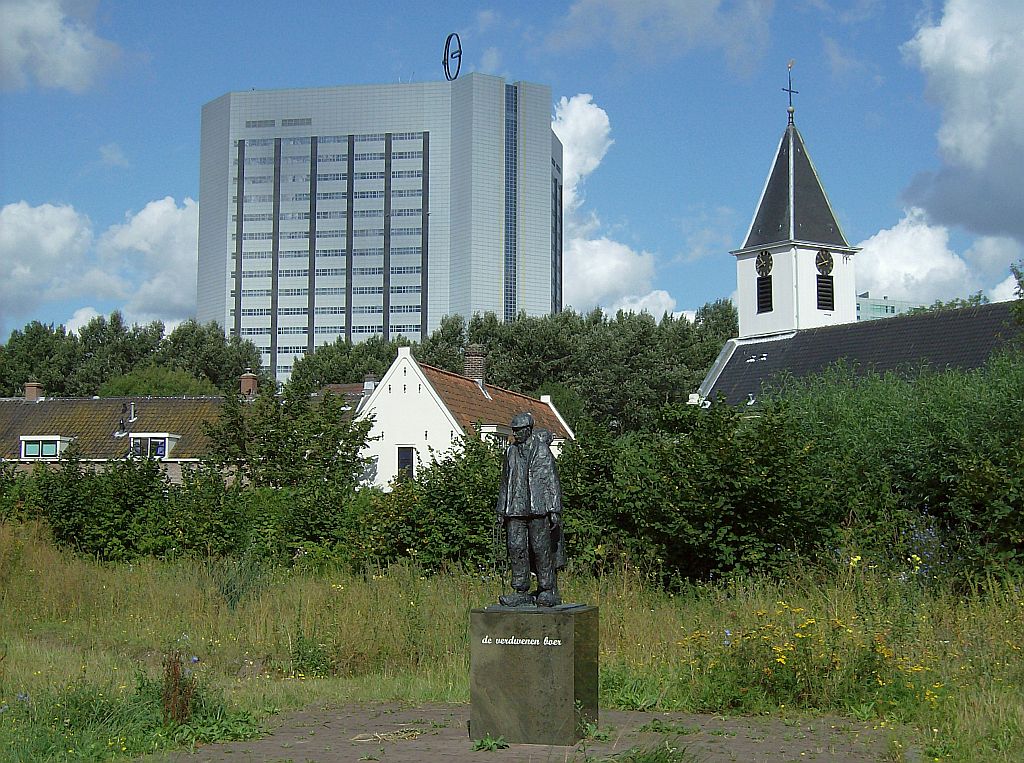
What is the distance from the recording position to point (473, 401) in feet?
151

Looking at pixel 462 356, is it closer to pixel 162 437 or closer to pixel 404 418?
pixel 162 437

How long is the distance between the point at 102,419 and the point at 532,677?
45374mm

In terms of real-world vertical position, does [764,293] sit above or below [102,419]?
above

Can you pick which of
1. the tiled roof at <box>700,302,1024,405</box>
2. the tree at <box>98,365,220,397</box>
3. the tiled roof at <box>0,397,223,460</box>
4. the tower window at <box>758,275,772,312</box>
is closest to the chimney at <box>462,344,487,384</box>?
the tiled roof at <box>700,302,1024,405</box>

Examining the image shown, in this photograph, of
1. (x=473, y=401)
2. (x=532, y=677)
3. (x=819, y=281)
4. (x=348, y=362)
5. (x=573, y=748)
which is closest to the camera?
(x=573, y=748)

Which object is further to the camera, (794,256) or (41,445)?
(794,256)

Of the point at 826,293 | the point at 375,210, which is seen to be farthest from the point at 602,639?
the point at 375,210

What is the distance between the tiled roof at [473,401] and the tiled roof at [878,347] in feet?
27.9

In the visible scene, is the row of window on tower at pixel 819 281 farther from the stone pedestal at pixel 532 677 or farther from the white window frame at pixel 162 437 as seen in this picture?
the stone pedestal at pixel 532 677

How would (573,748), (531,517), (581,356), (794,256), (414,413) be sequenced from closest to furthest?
(573,748)
(531,517)
(414,413)
(794,256)
(581,356)

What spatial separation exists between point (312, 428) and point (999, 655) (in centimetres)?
3061

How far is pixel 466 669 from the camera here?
44.4ft

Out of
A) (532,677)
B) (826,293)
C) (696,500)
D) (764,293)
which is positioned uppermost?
(764,293)

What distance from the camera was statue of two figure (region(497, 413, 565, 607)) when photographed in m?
10.3
